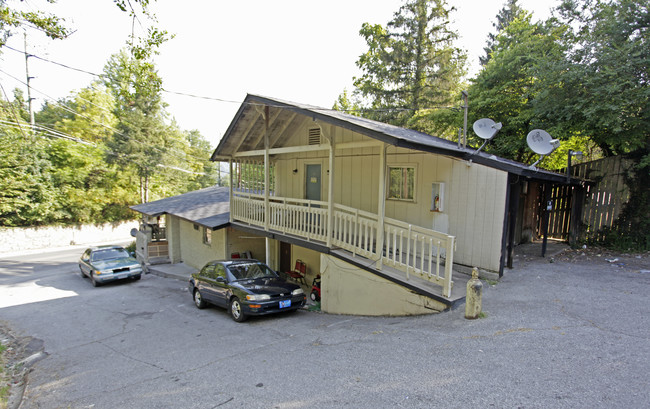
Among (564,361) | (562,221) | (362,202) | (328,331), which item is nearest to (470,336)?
(564,361)

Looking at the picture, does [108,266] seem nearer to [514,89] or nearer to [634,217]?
[514,89]

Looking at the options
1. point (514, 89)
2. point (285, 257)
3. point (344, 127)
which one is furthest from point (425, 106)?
point (344, 127)

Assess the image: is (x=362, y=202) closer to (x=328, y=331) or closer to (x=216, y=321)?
(x=328, y=331)

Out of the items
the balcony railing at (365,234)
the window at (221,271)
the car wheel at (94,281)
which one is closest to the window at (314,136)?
the balcony railing at (365,234)

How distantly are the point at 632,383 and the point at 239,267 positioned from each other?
8.36 m

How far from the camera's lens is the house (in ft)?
23.1

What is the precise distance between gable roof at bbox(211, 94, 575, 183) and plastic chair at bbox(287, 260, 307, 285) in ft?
16.2

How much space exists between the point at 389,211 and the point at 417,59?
18022 mm

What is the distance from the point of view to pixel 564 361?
4.25 meters

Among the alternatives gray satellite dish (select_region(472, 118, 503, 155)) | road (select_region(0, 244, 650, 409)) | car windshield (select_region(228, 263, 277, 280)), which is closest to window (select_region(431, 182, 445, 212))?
gray satellite dish (select_region(472, 118, 503, 155))

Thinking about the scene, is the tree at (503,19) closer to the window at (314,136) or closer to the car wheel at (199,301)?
the window at (314,136)

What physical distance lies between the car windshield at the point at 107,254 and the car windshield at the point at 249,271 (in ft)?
31.7

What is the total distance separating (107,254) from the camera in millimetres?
15969

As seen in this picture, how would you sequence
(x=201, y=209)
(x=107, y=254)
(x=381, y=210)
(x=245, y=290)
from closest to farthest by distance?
(x=381, y=210) → (x=245, y=290) → (x=107, y=254) → (x=201, y=209)
